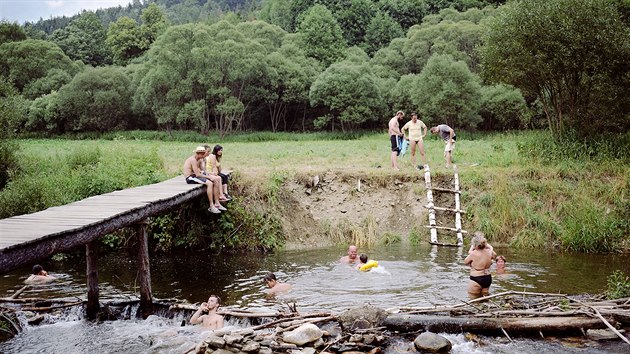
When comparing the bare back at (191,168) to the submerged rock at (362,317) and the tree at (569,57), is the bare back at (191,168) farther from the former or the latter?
the tree at (569,57)

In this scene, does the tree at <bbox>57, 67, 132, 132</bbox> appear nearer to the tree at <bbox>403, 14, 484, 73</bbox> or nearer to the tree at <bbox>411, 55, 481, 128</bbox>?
the tree at <bbox>411, 55, 481, 128</bbox>

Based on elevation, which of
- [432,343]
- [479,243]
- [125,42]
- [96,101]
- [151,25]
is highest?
[151,25]

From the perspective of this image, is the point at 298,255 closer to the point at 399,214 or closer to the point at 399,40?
the point at 399,214

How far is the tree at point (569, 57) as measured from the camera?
20281mm

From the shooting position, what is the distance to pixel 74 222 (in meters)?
9.04

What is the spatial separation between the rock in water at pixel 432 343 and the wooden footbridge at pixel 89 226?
5650 mm

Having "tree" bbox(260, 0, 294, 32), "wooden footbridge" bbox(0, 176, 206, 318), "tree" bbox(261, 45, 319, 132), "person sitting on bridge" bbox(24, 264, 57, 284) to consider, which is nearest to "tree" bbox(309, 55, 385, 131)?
"tree" bbox(261, 45, 319, 132)

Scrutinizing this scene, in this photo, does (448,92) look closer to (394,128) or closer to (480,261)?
(394,128)

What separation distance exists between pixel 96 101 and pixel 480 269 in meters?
49.0

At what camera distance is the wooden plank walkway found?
7105mm

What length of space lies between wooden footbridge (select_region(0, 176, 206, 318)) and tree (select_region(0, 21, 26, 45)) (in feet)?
205

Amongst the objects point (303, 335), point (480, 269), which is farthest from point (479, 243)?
point (303, 335)

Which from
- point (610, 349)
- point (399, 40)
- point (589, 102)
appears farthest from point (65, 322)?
point (399, 40)

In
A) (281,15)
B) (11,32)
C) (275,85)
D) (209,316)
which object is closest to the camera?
(209,316)
